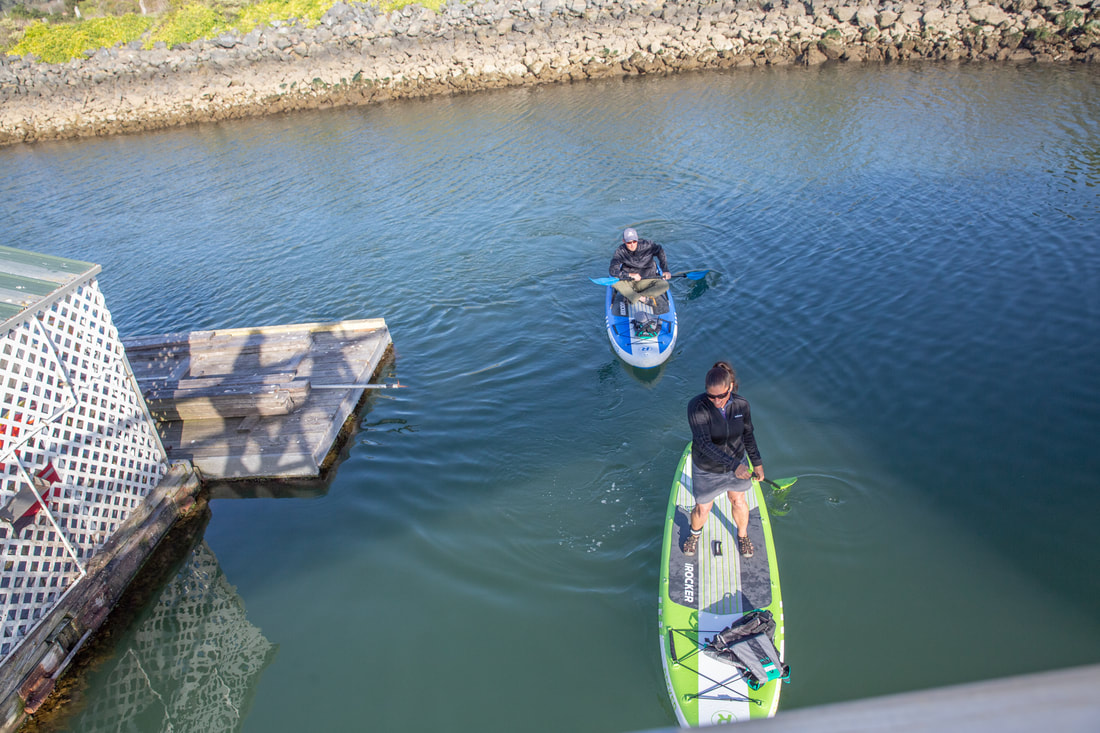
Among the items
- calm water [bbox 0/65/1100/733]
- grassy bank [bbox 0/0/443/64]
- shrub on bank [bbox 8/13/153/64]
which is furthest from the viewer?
shrub on bank [bbox 8/13/153/64]

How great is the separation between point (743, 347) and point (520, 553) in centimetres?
564

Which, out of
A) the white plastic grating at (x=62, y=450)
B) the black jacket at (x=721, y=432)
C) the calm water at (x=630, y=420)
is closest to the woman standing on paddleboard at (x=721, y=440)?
the black jacket at (x=721, y=432)

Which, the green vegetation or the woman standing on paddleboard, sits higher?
the green vegetation

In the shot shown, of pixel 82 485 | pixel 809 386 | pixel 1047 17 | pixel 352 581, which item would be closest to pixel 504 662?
pixel 352 581

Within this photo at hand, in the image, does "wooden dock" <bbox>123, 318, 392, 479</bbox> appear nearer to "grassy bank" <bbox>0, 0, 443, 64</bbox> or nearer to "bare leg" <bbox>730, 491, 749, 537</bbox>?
"bare leg" <bbox>730, 491, 749, 537</bbox>

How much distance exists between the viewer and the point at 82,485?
796 cm

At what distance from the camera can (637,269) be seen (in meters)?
12.7

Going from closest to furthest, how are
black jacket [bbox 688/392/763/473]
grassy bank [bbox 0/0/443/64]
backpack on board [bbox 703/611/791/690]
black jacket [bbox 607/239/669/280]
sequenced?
backpack on board [bbox 703/611/791/690] < black jacket [bbox 688/392/763/473] < black jacket [bbox 607/239/669/280] < grassy bank [bbox 0/0/443/64]

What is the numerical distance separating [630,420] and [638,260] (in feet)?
12.3

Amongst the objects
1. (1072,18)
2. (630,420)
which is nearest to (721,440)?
(630,420)

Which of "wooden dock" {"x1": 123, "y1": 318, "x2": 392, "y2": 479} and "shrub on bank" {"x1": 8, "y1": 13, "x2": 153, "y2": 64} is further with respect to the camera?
"shrub on bank" {"x1": 8, "y1": 13, "x2": 153, "y2": 64}

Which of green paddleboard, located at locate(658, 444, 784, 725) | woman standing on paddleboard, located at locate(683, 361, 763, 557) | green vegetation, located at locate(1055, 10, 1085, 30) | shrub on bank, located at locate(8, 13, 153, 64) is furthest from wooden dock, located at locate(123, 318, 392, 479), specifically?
shrub on bank, located at locate(8, 13, 153, 64)

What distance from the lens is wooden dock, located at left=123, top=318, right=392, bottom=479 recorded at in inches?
390

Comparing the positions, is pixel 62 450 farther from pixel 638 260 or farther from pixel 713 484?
pixel 638 260
